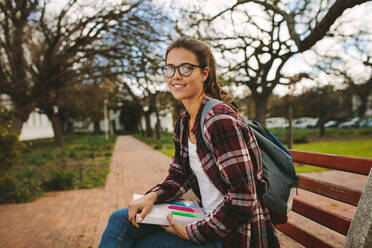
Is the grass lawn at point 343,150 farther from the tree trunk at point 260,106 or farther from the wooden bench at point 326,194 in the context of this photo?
the wooden bench at point 326,194

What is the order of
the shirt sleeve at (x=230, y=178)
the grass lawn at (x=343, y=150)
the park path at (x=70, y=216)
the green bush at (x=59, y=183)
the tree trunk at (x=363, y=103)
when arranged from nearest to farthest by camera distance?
1. the shirt sleeve at (x=230, y=178)
2. the park path at (x=70, y=216)
3. the green bush at (x=59, y=183)
4. the grass lawn at (x=343, y=150)
5. the tree trunk at (x=363, y=103)

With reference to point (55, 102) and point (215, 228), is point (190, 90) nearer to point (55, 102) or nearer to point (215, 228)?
point (215, 228)

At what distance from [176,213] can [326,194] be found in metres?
1.02

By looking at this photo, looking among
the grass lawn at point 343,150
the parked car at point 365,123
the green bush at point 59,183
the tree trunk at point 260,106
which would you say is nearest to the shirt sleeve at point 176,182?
the green bush at point 59,183

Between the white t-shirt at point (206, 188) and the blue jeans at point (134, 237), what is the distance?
21 centimetres

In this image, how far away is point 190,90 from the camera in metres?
1.75

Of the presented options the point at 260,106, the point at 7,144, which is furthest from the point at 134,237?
the point at 260,106

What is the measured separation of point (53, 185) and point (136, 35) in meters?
4.37

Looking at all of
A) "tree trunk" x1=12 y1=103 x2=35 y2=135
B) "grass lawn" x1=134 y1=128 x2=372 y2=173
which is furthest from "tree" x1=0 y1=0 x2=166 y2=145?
"grass lawn" x1=134 y1=128 x2=372 y2=173

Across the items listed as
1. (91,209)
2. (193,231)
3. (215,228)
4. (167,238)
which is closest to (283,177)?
(215,228)

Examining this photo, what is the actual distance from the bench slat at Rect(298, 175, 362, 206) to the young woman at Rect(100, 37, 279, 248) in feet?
1.84

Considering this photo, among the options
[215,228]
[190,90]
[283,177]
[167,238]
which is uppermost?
[190,90]

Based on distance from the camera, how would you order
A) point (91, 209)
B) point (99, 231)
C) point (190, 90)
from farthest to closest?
1. point (91, 209)
2. point (99, 231)
3. point (190, 90)

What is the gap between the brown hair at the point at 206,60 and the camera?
1726 mm
